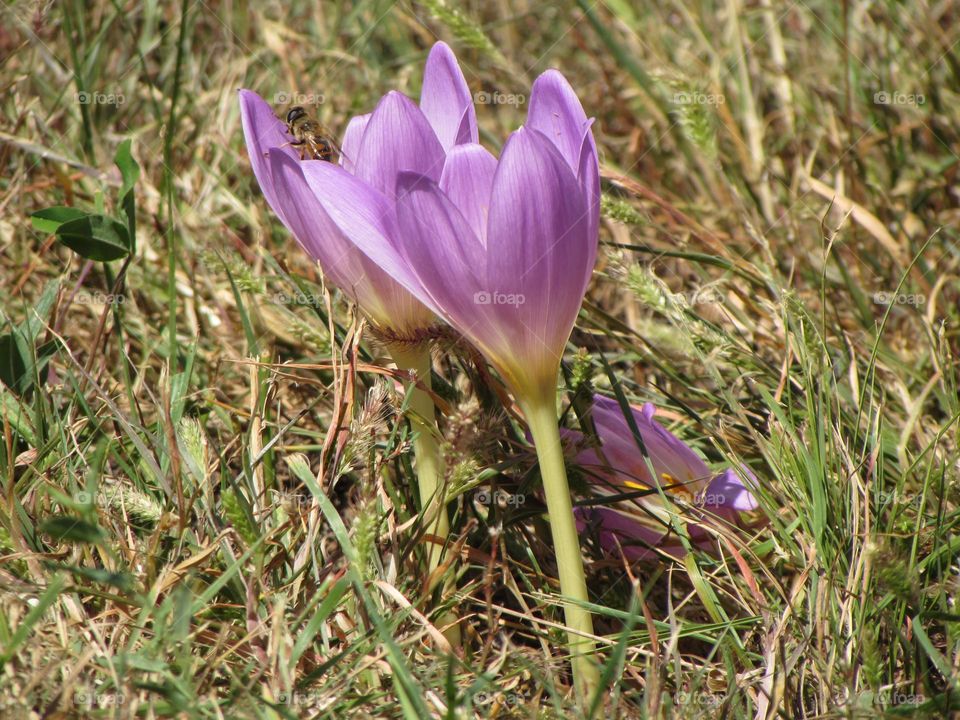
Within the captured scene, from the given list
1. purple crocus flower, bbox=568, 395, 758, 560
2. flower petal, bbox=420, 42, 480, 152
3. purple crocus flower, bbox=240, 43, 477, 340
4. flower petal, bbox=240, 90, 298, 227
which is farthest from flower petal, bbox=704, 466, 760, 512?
flower petal, bbox=240, 90, 298, 227

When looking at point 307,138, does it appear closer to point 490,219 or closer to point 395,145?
point 395,145

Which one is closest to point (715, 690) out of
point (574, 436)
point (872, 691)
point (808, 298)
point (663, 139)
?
point (872, 691)

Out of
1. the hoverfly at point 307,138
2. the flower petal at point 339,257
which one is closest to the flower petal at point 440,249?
the flower petal at point 339,257

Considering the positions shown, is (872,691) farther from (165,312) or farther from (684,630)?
(165,312)

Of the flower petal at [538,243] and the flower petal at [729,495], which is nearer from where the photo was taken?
the flower petal at [538,243]

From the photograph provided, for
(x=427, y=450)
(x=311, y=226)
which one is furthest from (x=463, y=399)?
(x=311, y=226)

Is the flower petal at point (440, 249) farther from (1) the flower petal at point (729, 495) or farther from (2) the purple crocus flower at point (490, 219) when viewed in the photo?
(1) the flower petal at point (729, 495)
